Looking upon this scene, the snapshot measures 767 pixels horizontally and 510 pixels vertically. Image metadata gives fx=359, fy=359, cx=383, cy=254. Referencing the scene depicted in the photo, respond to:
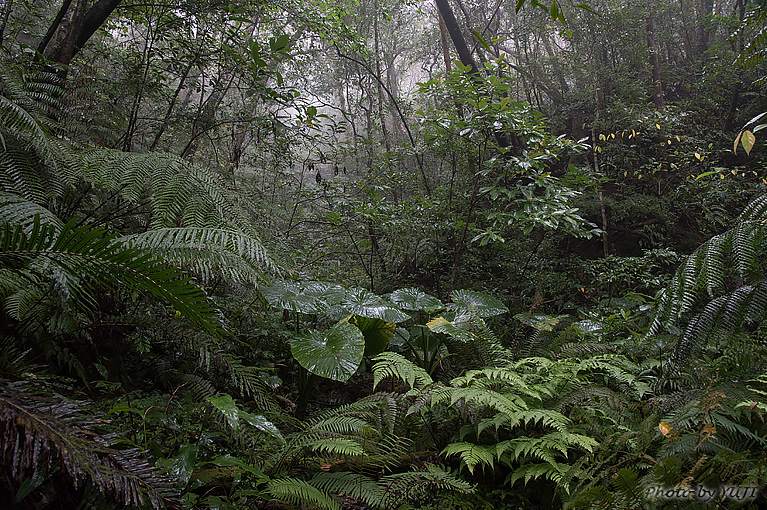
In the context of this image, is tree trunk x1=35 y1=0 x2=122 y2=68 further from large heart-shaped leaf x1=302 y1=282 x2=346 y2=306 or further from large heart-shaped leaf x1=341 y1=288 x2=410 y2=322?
large heart-shaped leaf x1=341 y1=288 x2=410 y2=322

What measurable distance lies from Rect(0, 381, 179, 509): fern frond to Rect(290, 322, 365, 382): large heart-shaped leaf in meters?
1.18

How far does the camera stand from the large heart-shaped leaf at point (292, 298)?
221cm

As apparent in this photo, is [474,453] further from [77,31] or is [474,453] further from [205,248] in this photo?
[77,31]

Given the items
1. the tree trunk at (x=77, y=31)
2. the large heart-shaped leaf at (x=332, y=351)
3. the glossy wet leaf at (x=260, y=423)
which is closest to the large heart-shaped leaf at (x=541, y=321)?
the large heart-shaped leaf at (x=332, y=351)

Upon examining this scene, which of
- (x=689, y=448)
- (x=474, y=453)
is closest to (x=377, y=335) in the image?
(x=474, y=453)

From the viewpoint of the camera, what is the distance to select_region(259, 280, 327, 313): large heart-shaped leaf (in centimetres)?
221

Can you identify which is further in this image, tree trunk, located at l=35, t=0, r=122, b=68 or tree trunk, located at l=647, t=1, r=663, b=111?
tree trunk, located at l=647, t=1, r=663, b=111

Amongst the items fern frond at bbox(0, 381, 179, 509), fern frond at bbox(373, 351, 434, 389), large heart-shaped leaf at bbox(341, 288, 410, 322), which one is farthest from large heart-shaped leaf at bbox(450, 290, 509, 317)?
fern frond at bbox(0, 381, 179, 509)

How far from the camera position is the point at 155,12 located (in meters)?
3.16

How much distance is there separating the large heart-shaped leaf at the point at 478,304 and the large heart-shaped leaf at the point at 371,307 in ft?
1.90

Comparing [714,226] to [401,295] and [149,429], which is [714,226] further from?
[149,429]

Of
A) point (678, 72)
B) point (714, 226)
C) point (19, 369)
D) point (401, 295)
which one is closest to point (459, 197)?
point (401, 295)

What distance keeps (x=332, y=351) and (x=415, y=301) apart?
40.3 inches

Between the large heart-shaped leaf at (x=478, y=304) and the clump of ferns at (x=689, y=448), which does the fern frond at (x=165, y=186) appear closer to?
the large heart-shaped leaf at (x=478, y=304)
